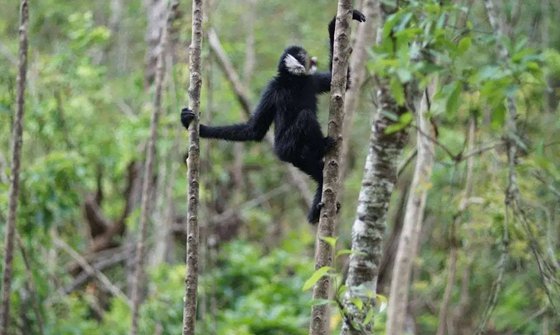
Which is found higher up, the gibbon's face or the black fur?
the gibbon's face

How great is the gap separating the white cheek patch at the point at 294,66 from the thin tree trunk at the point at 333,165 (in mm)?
1668

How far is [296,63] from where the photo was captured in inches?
240

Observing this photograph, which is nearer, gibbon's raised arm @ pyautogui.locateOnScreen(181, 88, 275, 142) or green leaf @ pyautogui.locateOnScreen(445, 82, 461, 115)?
green leaf @ pyautogui.locateOnScreen(445, 82, 461, 115)

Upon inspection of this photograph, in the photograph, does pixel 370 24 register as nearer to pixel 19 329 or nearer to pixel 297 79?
pixel 297 79

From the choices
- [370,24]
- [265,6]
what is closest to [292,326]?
[370,24]

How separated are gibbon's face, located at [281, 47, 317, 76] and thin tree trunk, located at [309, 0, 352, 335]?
1.68 m

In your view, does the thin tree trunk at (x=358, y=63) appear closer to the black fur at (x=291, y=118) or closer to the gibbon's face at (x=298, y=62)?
the black fur at (x=291, y=118)

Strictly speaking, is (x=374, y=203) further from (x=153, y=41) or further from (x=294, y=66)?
(x=153, y=41)

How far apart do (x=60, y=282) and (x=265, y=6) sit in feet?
29.7

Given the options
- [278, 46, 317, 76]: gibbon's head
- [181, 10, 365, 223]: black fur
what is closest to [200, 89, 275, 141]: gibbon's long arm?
[181, 10, 365, 223]: black fur

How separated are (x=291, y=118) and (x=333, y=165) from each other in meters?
1.83

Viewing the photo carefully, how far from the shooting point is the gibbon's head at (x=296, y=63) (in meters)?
6.10

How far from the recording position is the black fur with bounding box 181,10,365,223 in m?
5.80

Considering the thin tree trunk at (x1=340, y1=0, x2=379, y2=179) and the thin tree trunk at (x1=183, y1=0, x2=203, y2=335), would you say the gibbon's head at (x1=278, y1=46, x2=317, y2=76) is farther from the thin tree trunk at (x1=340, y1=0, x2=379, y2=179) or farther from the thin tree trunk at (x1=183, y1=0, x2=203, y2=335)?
the thin tree trunk at (x1=183, y1=0, x2=203, y2=335)
